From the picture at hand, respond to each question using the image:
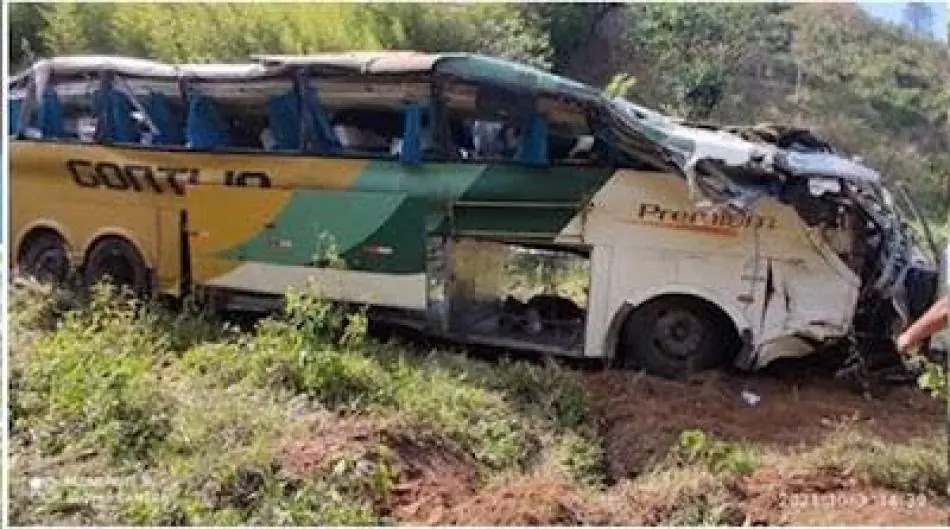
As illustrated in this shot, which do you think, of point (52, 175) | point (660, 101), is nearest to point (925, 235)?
point (52, 175)

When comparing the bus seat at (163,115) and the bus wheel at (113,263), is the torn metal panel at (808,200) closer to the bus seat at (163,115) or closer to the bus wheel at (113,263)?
the bus seat at (163,115)

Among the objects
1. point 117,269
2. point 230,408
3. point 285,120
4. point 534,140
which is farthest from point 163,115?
point 230,408

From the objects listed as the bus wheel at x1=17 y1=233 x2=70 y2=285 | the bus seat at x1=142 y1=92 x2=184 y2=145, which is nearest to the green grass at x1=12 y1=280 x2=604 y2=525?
the bus wheel at x1=17 y1=233 x2=70 y2=285

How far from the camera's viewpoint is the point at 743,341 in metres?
8.57

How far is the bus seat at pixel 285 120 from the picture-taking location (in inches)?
363

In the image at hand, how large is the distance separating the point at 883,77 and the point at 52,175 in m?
21.1

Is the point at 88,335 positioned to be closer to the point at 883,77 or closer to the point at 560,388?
the point at 560,388

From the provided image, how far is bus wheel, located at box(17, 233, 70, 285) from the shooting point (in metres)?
10.1

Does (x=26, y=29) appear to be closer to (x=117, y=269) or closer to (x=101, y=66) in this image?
(x=101, y=66)

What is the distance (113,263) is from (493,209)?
319cm

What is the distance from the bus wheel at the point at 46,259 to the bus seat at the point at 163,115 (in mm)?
1257

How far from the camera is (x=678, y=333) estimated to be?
28.7ft

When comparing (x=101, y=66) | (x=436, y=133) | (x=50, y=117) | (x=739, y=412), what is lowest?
(x=739, y=412)

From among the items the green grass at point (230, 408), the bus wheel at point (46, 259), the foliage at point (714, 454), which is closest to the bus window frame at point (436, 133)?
the green grass at point (230, 408)
